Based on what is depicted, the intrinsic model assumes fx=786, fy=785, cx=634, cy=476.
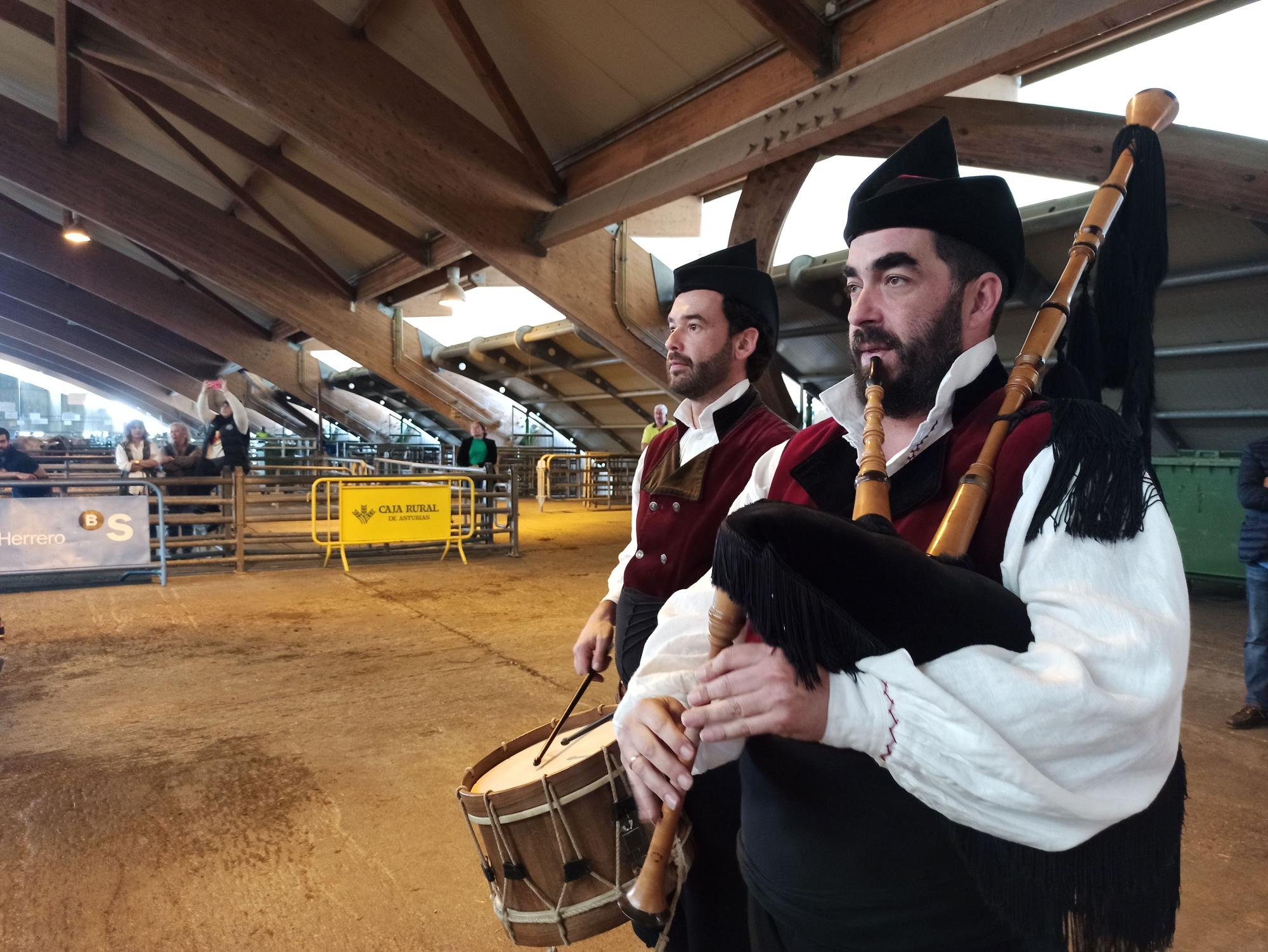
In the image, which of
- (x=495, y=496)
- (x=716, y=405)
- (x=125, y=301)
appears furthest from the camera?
(x=125, y=301)

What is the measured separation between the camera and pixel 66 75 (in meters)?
7.70

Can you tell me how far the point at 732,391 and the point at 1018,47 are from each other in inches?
114

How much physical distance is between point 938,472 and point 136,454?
9.74m

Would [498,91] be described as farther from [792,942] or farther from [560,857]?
[792,942]

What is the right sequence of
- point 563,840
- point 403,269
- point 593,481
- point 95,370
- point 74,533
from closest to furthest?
1. point 563,840
2. point 74,533
3. point 403,269
4. point 593,481
5. point 95,370

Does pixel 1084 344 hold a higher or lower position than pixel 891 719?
higher

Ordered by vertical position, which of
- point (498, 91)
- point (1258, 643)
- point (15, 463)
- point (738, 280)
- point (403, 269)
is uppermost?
point (498, 91)

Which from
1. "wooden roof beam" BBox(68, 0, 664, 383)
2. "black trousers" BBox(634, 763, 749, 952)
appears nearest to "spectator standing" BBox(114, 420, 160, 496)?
"wooden roof beam" BBox(68, 0, 664, 383)

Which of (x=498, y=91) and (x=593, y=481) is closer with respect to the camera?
(x=498, y=91)

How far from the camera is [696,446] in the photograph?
188 centimetres

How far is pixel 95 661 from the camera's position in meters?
4.61

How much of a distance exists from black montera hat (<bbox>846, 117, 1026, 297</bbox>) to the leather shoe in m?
3.66

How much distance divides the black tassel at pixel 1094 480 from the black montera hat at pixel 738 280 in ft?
3.60

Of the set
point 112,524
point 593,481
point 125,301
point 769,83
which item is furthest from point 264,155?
point 593,481
